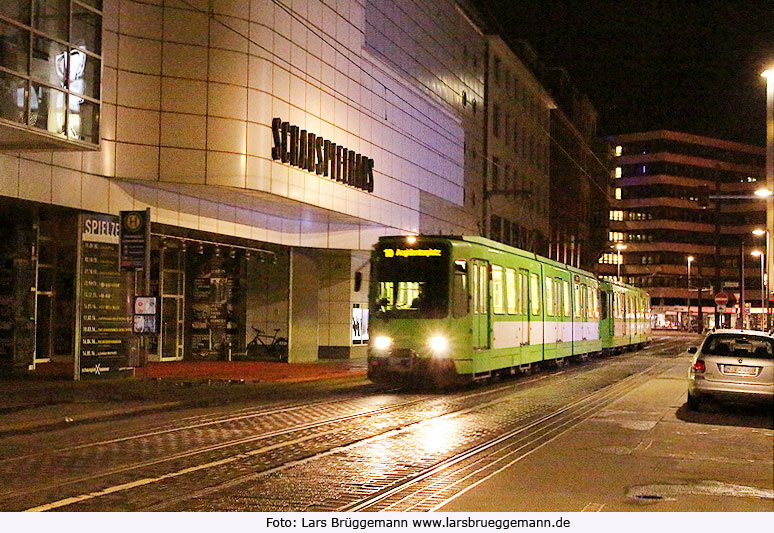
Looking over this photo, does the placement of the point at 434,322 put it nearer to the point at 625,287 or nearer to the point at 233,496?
the point at 233,496

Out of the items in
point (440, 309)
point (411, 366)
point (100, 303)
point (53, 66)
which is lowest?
point (411, 366)

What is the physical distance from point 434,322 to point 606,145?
8583 cm

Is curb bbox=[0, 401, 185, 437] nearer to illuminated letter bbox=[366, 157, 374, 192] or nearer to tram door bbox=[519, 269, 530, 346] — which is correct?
tram door bbox=[519, 269, 530, 346]

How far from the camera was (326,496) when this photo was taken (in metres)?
9.56

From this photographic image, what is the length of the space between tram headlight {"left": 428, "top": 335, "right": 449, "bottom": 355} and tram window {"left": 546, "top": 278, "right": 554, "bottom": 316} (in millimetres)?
9026

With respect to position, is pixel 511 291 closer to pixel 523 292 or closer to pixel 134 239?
pixel 523 292

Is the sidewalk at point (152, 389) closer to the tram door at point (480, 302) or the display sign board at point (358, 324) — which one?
the tram door at point (480, 302)

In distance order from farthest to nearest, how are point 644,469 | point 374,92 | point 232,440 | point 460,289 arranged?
point 374,92 → point 460,289 → point 232,440 → point 644,469

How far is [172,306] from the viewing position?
34312 mm

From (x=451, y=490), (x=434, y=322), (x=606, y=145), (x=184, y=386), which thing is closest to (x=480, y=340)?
(x=434, y=322)

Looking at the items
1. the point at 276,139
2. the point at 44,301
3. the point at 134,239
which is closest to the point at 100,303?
the point at 134,239

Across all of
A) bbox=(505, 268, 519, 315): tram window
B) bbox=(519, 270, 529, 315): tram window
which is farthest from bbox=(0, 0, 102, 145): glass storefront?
bbox=(519, 270, 529, 315): tram window

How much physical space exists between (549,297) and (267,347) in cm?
1082

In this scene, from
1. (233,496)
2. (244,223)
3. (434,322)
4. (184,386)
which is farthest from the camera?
(244,223)
